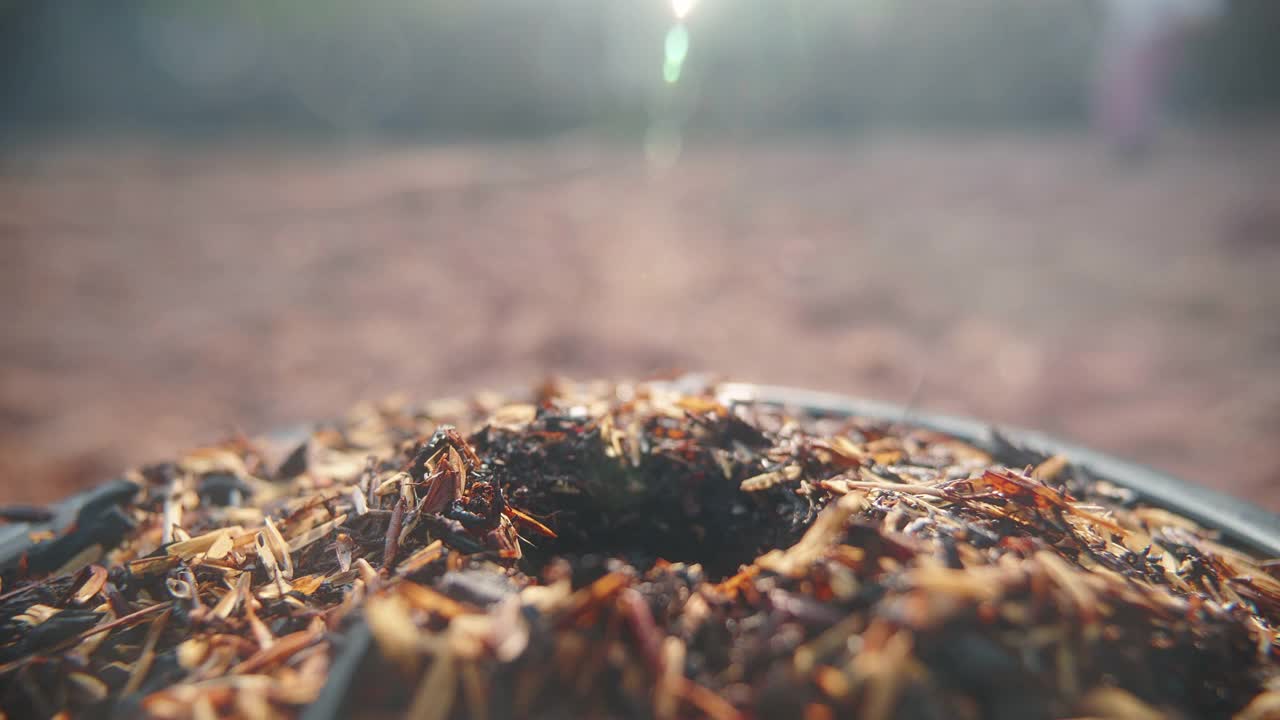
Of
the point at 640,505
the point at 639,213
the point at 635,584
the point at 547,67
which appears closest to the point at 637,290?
the point at 639,213

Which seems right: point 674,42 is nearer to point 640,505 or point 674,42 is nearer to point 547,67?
point 640,505

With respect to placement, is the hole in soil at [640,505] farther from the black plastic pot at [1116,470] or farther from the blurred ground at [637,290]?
the blurred ground at [637,290]

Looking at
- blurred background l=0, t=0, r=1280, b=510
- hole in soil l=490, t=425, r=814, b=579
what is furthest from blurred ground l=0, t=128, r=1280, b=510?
hole in soil l=490, t=425, r=814, b=579

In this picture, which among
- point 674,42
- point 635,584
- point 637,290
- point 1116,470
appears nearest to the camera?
point 635,584

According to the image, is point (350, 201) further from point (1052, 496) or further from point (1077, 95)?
point (1077, 95)

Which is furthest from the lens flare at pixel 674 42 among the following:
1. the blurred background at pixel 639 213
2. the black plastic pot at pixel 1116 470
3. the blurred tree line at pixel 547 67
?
the blurred tree line at pixel 547 67

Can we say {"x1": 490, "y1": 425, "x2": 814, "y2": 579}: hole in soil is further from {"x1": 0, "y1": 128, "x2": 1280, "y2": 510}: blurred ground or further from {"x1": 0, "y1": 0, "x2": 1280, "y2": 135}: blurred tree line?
{"x1": 0, "y1": 0, "x2": 1280, "y2": 135}: blurred tree line

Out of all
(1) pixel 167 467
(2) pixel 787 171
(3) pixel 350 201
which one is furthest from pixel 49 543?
(2) pixel 787 171

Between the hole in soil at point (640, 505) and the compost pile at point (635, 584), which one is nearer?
the compost pile at point (635, 584)
